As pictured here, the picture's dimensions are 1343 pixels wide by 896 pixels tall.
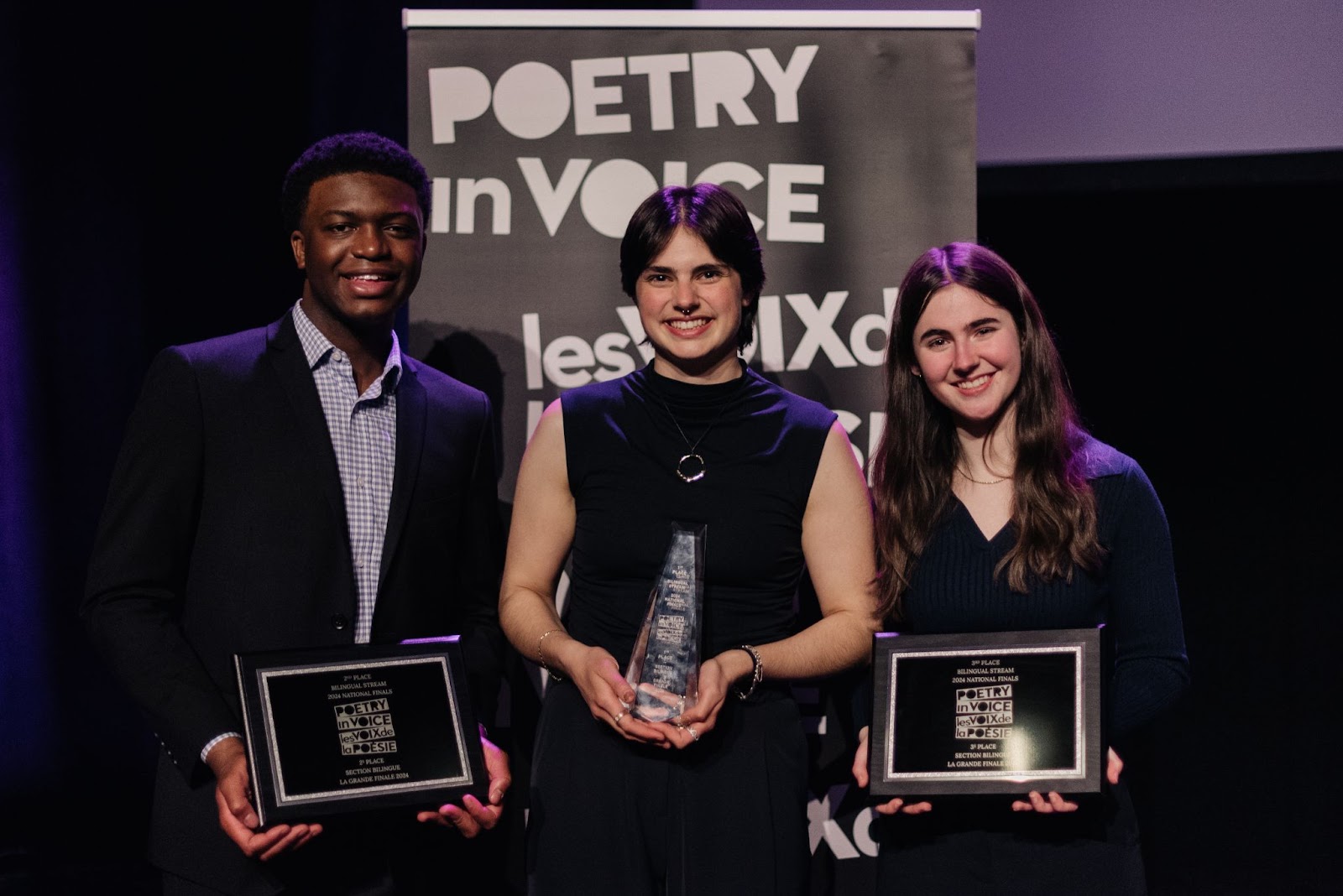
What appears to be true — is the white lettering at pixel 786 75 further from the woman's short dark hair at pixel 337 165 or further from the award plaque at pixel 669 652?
the award plaque at pixel 669 652

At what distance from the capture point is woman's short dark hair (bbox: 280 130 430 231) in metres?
2.44

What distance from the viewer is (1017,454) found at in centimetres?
232

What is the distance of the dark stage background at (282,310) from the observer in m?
4.37

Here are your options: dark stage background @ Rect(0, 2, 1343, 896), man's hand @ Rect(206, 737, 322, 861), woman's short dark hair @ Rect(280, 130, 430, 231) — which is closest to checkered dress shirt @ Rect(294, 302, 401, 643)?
woman's short dark hair @ Rect(280, 130, 430, 231)

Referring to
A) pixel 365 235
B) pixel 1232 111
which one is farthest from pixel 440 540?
pixel 1232 111

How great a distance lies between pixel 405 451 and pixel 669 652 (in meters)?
0.67

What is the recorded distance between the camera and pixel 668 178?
10.6 feet

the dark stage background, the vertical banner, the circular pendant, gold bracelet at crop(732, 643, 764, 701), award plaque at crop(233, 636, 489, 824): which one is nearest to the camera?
award plaque at crop(233, 636, 489, 824)

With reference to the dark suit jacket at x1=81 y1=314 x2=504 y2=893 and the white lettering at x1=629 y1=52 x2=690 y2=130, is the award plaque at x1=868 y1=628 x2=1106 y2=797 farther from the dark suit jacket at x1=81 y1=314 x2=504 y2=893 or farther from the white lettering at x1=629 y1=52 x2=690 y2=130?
the white lettering at x1=629 y1=52 x2=690 y2=130

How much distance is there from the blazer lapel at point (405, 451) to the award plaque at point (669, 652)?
0.51 m

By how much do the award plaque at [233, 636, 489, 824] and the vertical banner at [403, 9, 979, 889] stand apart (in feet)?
3.77

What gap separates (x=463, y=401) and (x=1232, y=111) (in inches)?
116

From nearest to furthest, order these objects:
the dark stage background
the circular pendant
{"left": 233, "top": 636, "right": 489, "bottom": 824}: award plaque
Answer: {"left": 233, "top": 636, "right": 489, "bottom": 824}: award plaque
the circular pendant
the dark stage background

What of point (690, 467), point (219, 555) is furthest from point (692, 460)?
point (219, 555)
